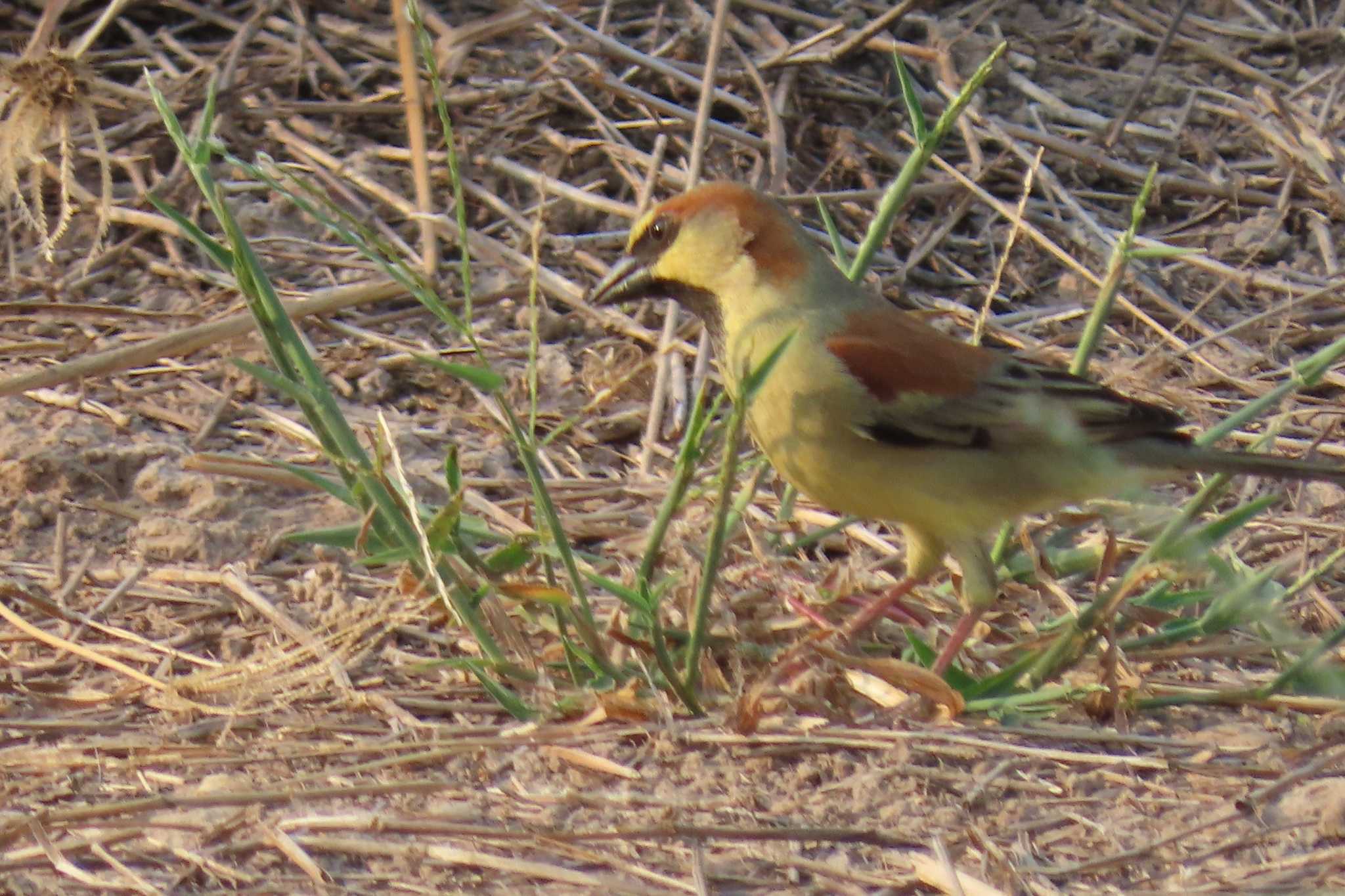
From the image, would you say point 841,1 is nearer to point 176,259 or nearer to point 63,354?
point 176,259

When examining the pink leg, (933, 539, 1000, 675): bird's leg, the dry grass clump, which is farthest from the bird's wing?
the dry grass clump

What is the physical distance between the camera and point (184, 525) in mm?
3953

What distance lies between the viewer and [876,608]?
11.6ft

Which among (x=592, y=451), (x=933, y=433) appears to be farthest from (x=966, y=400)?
(x=592, y=451)

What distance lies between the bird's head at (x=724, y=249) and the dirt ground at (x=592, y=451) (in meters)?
0.44

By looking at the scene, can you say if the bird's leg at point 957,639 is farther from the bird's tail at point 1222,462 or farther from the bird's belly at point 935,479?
the bird's tail at point 1222,462

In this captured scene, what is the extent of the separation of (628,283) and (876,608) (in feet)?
3.65

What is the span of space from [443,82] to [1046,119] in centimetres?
196

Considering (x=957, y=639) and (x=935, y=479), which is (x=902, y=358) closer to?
(x=935, y=479)

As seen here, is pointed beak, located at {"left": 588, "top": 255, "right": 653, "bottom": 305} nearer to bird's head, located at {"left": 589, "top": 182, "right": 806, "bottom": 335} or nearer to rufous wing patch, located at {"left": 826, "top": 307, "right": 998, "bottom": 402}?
bird's head, located at {"left": 589, "top": 182, "right": 806, "bottom": 335}

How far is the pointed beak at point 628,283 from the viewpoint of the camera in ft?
13.6

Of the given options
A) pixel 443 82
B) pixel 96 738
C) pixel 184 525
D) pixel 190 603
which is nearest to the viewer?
pixel 96 738

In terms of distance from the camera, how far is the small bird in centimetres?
360

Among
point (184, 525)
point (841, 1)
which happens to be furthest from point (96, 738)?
point (841, 1)
